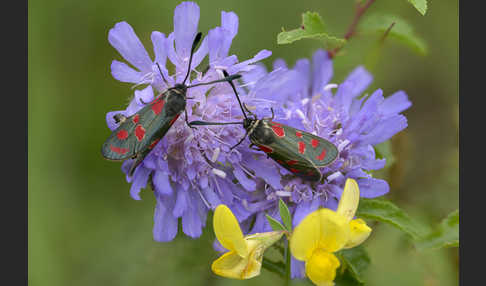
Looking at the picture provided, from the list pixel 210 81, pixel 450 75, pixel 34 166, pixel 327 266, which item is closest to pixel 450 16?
pixel 450 75

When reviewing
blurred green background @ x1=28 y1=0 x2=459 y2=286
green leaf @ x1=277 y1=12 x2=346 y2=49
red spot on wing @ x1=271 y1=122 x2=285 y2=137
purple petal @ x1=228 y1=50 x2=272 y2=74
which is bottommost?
blurred green background @ x1=28 y1=0 x2=459 y2=286

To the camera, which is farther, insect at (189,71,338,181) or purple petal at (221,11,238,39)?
purple petal at (221,11,238,39)

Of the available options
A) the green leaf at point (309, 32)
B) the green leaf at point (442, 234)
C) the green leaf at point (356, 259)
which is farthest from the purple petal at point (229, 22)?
the green leaf at point (442, 234)

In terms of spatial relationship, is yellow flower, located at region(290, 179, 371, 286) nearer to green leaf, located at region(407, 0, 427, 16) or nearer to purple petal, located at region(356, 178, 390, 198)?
purple petal, located at region(356, 178, 390, 198)

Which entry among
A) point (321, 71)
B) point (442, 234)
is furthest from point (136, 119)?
point (442, 234)

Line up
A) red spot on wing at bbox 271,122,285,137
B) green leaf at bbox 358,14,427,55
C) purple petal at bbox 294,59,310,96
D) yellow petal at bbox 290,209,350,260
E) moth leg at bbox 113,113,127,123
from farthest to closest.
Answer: green leaf at bbox 358,14,427,55
purple petal at bbox 294,59,310,96
red spot on wing at bbox 271,122,285,137
moth leg at bbox 113,113,127,123
yellow petal at bbox 290,209,350,260

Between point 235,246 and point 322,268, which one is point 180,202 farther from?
point 322,268

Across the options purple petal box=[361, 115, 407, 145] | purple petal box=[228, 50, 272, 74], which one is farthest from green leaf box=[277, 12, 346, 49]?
purple petal box=[361, 115, 407, 145]
